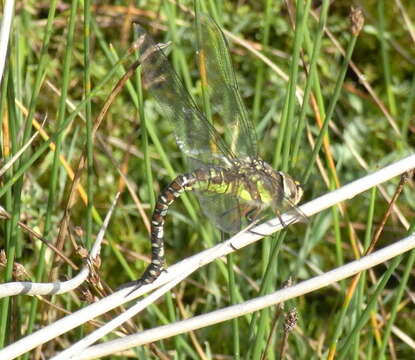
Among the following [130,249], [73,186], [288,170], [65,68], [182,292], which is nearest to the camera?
[65,68]

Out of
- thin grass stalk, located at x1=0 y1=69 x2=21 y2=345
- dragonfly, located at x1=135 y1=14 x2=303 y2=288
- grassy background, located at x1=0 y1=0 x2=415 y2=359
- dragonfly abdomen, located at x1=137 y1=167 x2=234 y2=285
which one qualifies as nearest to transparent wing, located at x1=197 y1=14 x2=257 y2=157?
dragonfly, located at x1=135 y1=14 x2=303 y2=288

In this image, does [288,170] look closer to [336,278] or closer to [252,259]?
[336,278]

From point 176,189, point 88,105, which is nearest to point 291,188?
point 176,189

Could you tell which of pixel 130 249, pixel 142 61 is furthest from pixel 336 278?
pixel 130 249

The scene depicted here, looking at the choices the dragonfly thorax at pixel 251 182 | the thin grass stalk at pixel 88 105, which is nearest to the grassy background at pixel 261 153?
the dragonfly thorax at pixel 251 182

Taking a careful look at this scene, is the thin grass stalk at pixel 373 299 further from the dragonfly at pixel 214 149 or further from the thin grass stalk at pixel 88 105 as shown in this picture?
the thin grass stalk at pixel 88 105

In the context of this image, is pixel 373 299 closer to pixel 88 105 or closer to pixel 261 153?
pixel 88 105

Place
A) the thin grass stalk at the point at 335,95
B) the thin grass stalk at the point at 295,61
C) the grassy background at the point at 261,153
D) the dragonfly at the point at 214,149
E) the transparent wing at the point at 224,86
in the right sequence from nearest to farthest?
the thin grass stalk at the point at 335,95
the thin grass stalk at the point at 295,61
the dragonfly at the point at 214,149
the transparent wing at the point at 224,86
the grassy background at the point at 261,153
